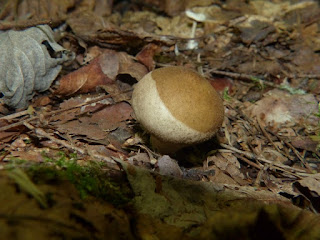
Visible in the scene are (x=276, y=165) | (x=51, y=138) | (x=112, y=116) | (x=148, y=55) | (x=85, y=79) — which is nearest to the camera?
(x=51, y=138)

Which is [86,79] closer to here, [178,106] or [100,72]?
[100,72]

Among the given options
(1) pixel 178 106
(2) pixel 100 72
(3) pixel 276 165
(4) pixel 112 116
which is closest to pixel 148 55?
(2) pixel 100 72

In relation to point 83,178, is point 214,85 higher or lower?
lower

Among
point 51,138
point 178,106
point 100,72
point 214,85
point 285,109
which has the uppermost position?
point 178,106

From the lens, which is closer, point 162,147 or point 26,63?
point 162,147

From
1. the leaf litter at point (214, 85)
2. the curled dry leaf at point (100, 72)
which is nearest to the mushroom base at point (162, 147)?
the leaf litter at point (214, 85)

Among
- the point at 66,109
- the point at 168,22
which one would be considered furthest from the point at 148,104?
the point at 168,22

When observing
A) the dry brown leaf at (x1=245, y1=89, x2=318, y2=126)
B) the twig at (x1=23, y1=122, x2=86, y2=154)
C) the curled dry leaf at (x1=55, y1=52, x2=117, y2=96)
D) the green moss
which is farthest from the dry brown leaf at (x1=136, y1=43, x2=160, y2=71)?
the green moss

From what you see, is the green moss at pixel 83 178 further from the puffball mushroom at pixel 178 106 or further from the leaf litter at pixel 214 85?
the puffball mushroom at pixel 178 106
